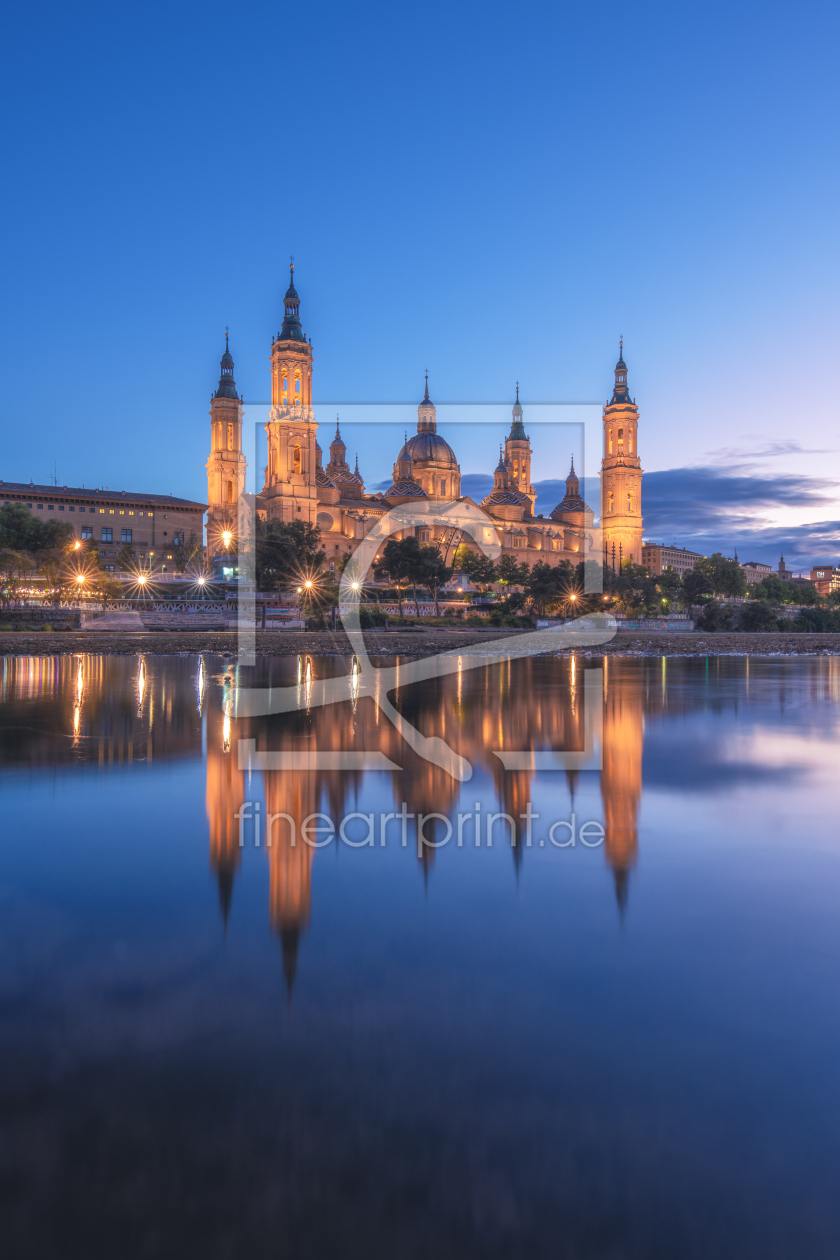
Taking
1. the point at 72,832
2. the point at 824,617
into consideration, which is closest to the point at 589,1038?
the point at 72,832

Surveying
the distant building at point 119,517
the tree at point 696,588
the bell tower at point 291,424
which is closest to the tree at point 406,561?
the bell tower at point 291,424

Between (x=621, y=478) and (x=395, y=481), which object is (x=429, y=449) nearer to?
(x=395, y=481)

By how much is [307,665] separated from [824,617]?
90875 millimetres

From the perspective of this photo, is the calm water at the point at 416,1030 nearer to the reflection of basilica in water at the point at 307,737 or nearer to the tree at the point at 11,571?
the reflection of basilica in water at the point at 307,737

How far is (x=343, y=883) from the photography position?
711 centimetres

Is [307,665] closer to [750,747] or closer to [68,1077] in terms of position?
[750,747]

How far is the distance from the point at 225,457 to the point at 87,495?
64.2 feet

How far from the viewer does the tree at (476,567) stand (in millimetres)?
97750

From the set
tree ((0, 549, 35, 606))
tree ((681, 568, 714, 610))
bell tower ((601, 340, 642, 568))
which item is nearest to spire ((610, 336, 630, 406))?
bell tower ((601, 340, 642, 568))

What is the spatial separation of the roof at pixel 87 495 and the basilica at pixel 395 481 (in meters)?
6.20

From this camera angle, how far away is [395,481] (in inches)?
4744

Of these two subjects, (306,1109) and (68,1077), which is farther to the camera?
(68,1077)

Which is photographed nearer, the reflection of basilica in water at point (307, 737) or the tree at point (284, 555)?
the reflection of basilica in water at point (307, 737)

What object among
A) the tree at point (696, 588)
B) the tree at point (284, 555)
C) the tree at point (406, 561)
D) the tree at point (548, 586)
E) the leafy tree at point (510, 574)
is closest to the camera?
the tree at point (284, 555)
